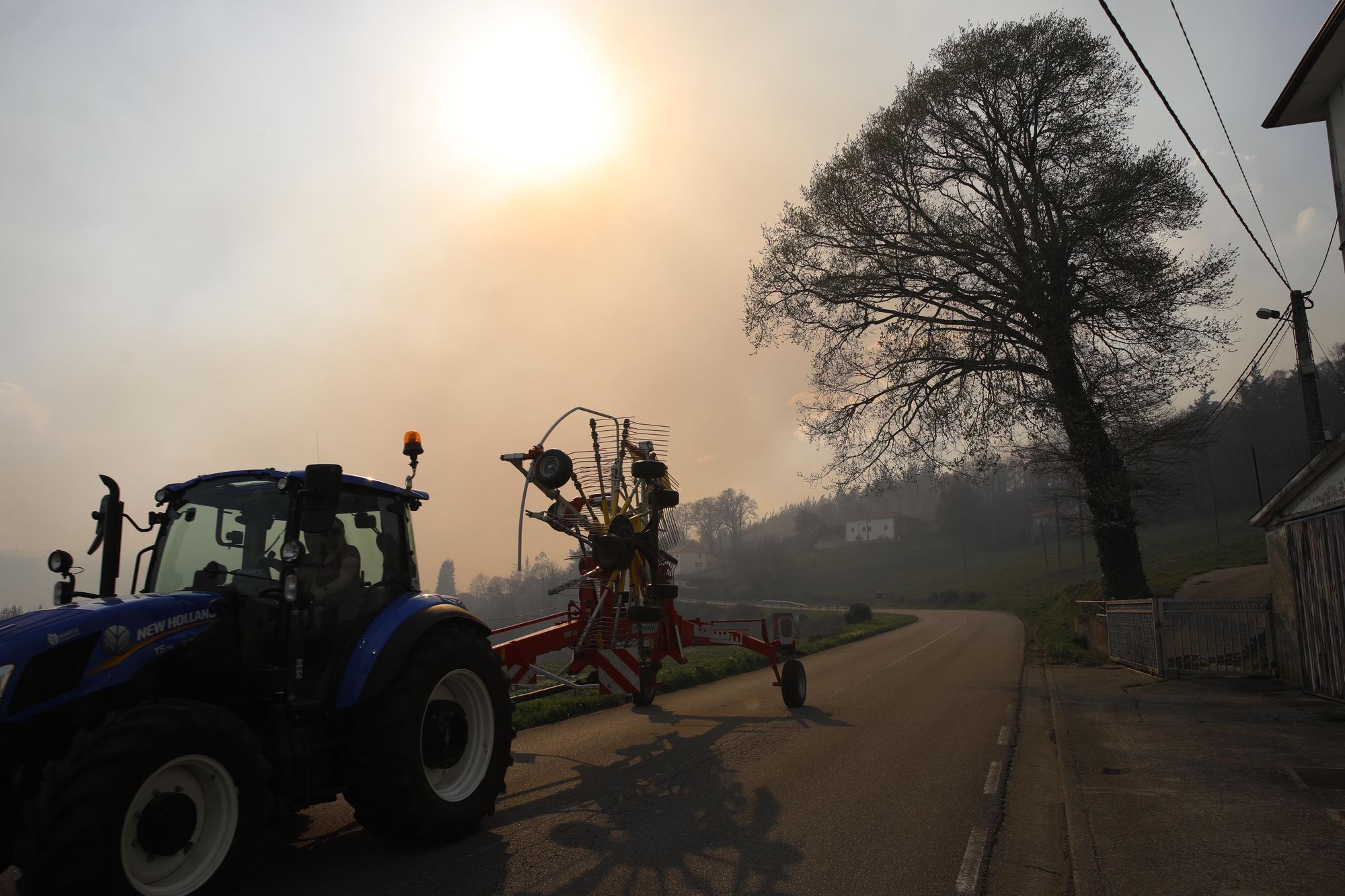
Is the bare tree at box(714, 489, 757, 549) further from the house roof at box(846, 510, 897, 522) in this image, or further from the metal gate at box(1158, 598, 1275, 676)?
the metal gate at box(1158, 598, 1275, 676)

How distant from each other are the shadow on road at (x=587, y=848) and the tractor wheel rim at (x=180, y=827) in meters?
0.64

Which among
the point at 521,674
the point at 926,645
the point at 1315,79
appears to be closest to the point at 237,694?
the point at 521,674

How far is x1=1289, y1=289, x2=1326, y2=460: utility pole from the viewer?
52.5 feet

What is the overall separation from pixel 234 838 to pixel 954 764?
6.13 metres

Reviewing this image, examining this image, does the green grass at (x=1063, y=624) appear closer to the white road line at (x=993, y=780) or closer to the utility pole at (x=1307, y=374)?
the utility pole at (x=1307, y=374)

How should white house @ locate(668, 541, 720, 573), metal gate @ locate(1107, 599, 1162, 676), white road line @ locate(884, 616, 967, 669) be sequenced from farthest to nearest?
white house @ locate(668, 541, 720, 573) → white road line @ locate(884, 616, 967, 669) → metal gate @ locate(1107, 599, 1162, 676)

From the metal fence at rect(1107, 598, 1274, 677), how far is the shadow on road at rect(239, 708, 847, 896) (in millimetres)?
10490

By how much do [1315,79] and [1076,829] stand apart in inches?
559

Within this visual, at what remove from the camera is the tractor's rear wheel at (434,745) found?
15.7 feet

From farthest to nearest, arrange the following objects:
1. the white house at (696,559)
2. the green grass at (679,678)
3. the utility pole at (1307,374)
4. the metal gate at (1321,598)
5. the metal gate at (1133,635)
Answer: the white house at (696,559)
the utility pole at (1307,374)
the metal gate at (1133,635)
the green grass at (679,678)
the metal gate at (1321,598)

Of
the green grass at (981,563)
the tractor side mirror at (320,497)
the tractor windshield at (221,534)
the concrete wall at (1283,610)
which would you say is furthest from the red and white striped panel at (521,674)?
the green grass at (981,563)

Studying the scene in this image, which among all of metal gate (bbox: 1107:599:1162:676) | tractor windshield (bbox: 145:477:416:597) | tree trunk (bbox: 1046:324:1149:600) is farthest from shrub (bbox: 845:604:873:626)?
tractor windshield (bbox: 145:477:416:597)

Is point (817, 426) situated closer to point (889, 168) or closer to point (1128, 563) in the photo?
point (889, 168)

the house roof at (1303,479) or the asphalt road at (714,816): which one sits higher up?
the house roof at (1303,479)
